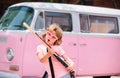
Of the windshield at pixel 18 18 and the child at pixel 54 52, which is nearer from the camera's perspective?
the child at pixel 54 52

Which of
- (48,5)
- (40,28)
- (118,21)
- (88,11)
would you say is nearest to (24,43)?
(40,28)

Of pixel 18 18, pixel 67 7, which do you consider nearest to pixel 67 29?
pixel 67 7

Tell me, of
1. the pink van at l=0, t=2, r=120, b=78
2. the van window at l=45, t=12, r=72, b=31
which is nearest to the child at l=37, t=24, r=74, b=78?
the pink van at l=0, t=2, r=120, b=78

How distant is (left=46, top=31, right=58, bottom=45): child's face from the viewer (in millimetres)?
5578

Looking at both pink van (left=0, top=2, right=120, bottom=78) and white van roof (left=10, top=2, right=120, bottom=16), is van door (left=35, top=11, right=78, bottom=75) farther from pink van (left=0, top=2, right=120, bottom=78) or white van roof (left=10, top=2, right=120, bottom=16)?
white van roof (left=10, top=2, right=120, bottom=16)

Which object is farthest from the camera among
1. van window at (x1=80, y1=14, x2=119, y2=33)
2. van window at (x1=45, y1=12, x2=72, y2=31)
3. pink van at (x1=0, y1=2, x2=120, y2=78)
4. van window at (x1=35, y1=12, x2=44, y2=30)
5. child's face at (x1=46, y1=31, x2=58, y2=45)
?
van window at (x1=80, y1=14, x2=119, y2=33)

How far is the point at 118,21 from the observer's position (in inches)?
420

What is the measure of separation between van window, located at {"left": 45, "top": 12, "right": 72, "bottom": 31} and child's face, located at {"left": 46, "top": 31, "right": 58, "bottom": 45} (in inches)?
143

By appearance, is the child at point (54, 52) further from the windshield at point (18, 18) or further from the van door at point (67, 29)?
the van door at point (67, 29)

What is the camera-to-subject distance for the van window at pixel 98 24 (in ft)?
32.7

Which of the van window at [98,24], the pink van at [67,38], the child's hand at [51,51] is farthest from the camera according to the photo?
the van window at [98,24]

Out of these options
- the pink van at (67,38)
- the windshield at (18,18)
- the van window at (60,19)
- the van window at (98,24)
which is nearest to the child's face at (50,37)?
the pink van at (67,38)

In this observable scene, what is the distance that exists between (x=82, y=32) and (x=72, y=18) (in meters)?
0.41

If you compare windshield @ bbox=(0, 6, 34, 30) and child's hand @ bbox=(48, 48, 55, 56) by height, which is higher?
windshield @ bbox=(0, 6, 34, 30)
